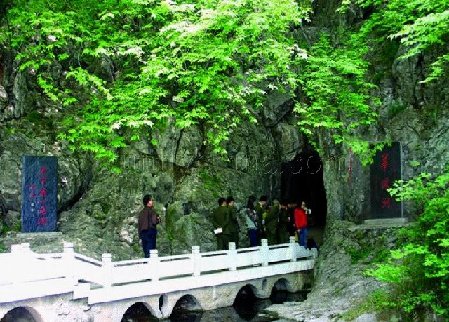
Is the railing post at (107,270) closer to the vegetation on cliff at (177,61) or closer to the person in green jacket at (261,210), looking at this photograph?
the vegetation on cliff at (177,61)

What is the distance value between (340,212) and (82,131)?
10.1 m

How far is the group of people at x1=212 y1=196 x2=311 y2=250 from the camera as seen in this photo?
18812 millimetres

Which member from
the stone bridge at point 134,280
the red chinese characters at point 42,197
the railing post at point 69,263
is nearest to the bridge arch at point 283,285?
the stone bridge at point 134,280

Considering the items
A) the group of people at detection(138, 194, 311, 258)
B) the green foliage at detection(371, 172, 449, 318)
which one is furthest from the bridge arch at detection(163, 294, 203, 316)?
the green foliage at detection(371, 172, 449, 318)

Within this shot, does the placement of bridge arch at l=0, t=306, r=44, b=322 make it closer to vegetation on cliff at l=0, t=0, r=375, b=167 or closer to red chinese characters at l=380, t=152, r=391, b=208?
vegetation on cliff at l=0, t=0, r=375, b=167

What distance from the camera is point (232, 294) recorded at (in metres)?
17.7

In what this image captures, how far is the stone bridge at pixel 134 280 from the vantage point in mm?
12422

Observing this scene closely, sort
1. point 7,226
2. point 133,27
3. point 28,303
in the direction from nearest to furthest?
1. point 28,303
2. point 7,226
3. point 133,27

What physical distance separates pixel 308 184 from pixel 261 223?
15.9 m

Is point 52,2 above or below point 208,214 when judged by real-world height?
above

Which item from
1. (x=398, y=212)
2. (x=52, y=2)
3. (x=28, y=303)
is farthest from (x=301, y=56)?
(x=28, y=303)

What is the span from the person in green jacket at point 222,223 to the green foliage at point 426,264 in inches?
289

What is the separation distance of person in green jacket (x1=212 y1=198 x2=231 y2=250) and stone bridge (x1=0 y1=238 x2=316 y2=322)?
89 centimetres

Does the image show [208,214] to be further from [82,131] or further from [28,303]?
[28,303]
